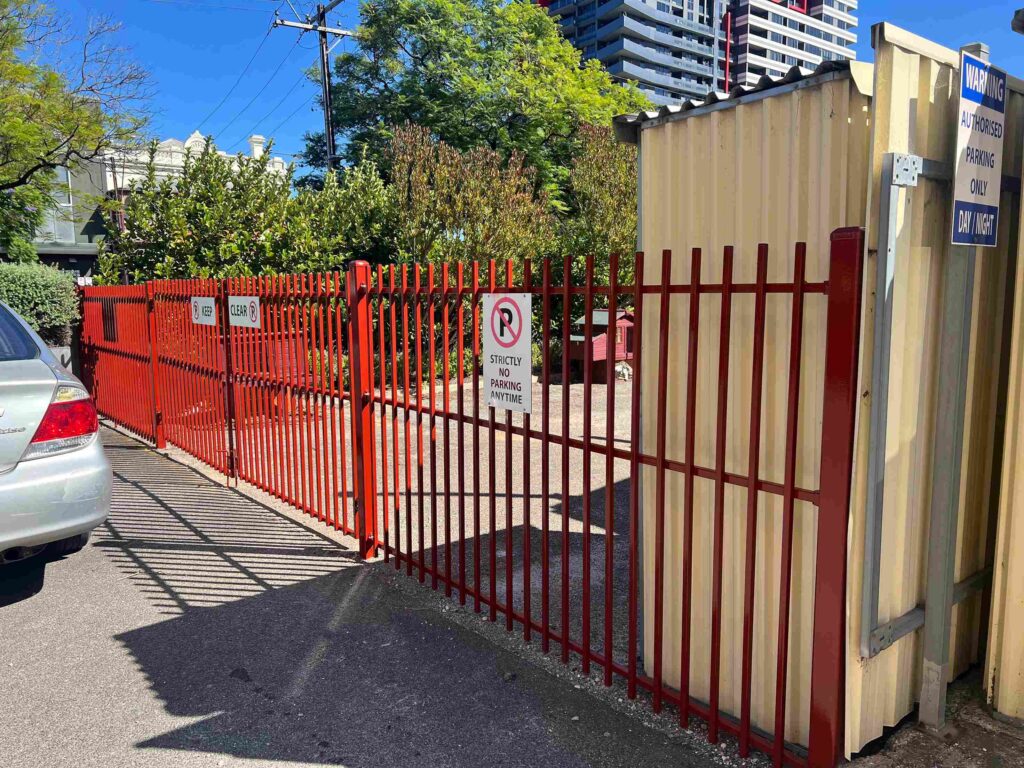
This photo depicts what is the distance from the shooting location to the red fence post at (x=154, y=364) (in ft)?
27.1

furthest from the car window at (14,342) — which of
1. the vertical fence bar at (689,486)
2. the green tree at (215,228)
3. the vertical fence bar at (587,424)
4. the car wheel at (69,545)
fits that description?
the green tree at (215,228)

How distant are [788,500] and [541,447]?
9.15 ft

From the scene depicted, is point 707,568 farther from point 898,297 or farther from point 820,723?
point 898,297

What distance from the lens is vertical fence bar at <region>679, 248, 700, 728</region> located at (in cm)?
275

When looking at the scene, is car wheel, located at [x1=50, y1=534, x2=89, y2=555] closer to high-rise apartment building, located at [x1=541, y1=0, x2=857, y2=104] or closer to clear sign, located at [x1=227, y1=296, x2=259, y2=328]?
clear sign, located at [x1=227, y1=296, x2=259, y2=328]

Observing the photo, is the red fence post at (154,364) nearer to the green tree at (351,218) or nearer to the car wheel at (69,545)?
the car wheel at (69,545)

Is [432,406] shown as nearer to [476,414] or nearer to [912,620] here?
[476,414]

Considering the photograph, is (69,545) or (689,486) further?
(69,545)

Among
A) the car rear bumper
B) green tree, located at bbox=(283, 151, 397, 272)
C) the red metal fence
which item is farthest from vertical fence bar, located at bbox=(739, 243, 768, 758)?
green tree, located at bbox=(283, 151, 397, 272)

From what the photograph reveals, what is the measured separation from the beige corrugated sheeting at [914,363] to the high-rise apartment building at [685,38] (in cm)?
7337

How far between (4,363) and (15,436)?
0.60m

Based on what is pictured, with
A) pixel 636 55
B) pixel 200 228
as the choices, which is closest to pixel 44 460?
pixel 200 228

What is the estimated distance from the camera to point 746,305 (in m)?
2.79

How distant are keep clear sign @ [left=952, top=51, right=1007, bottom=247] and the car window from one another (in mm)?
4857
